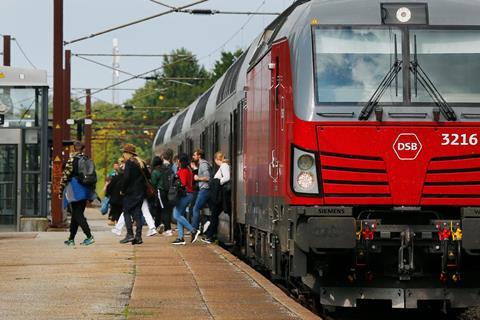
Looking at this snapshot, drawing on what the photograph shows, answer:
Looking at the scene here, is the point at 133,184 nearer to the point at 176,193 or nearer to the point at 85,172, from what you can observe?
the point at 85,172

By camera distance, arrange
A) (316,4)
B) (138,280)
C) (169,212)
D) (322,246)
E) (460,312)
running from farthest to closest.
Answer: (169,212)
(138,280)
(460,312)
(316,4)
(322,246)

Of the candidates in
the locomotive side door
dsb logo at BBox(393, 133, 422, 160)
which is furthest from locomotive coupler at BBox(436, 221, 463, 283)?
the locomotive side door

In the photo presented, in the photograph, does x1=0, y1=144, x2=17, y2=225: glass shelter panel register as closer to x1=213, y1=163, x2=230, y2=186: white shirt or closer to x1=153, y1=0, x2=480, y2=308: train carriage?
x1=213, y1=163, x2=230, y2=186: white shirt

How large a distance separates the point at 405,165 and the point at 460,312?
2337 mm

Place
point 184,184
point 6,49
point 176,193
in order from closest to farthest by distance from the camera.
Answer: point 184,184 → point 176,193 → point 6,49

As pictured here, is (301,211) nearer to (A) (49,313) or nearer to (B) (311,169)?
(B) (311,169)

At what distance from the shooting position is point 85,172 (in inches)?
859

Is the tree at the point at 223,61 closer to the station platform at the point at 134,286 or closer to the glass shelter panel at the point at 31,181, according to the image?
the glass shelter panel at the point at 31,181

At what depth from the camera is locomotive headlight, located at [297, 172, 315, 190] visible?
11852mm

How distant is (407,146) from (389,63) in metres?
0.84

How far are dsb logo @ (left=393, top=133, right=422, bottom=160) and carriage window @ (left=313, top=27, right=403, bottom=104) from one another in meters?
0.39

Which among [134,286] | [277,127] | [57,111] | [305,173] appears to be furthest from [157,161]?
[305,173]

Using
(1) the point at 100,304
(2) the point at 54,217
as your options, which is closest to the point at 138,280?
(1) the point at 100,304

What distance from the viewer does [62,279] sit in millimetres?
15320
